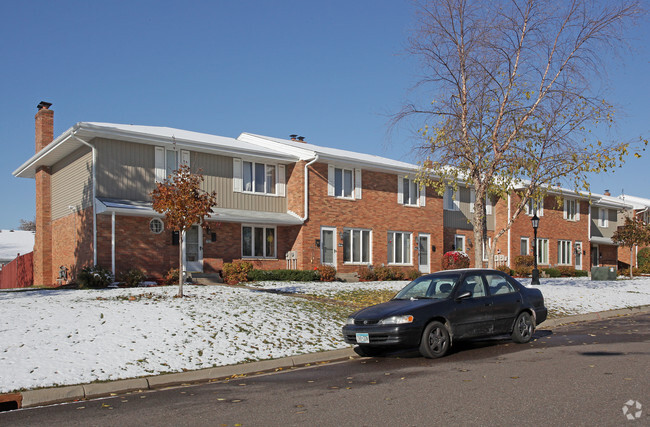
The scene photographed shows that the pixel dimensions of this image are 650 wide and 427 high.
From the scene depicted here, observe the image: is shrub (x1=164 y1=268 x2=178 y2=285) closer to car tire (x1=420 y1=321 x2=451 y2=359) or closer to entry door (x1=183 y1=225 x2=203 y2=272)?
entry door (x1=183 y1=225 x2=203 y2=272)

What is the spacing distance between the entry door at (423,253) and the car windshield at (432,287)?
19201mm

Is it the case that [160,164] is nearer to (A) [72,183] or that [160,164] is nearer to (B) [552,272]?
(A) [72,183]

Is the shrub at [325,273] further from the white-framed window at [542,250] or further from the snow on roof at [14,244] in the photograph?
the snow on roof at [14,244]

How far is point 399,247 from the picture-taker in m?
29.8

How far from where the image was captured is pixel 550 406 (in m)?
6.46

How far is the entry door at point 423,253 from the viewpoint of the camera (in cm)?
3062

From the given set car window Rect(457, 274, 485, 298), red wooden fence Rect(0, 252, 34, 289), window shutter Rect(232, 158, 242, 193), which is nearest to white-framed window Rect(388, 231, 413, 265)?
window shutter Rect(232, 158, 242, 193)

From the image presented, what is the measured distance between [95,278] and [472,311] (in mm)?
13391

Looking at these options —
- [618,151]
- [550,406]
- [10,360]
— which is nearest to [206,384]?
[10,360]

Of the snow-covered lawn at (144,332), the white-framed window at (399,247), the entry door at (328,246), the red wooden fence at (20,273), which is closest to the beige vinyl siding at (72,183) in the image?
the red wooden fence at (20,273)

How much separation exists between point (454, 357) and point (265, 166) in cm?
1718

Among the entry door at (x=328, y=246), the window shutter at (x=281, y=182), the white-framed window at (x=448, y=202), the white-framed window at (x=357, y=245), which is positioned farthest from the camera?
the white-framed window at (x=448, y=202)

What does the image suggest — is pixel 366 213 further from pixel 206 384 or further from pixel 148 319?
pixel 206 384

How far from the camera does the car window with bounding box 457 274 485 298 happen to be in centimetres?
1100
